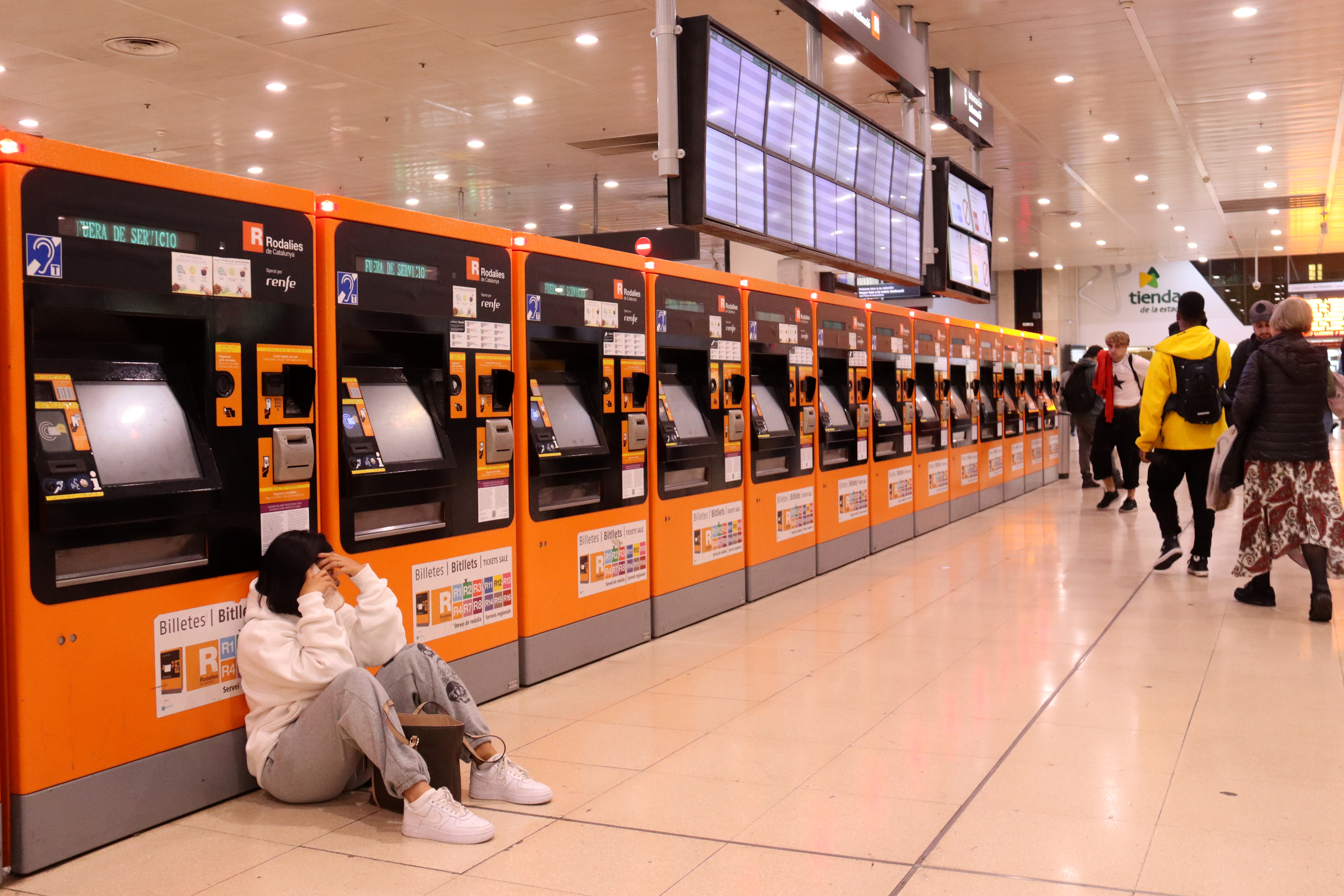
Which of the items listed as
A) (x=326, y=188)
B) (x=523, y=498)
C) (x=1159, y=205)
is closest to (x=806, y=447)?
(x=523, y=498)

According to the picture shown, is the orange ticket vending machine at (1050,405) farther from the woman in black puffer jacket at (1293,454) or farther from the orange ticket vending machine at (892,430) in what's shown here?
the woman in black puffer jacket at (1293,454)

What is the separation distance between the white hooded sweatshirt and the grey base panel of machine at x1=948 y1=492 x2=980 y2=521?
24.9 feet

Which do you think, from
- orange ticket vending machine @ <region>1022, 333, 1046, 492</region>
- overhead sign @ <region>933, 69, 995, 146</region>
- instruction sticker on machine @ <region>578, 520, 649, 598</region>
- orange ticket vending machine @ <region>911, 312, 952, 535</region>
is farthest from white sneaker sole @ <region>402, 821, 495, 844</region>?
orange ticket vending machine @ <region>1022, 333, 1046, 492</region>

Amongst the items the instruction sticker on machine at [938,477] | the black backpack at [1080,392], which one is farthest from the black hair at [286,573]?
the black backpack at [1080,392]

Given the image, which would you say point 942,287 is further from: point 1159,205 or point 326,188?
point 1159,205

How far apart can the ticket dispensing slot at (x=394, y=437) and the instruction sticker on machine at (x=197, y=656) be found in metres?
0.50

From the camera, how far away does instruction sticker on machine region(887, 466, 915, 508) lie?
27.7ft

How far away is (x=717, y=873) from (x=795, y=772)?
2.57ft

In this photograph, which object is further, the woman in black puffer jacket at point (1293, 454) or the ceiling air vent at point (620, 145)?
the ceiling air vent at point (620, 145)

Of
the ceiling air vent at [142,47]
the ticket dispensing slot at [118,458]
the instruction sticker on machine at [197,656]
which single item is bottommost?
the instruction sticker on machine at [197,656]

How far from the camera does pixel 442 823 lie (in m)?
2.85

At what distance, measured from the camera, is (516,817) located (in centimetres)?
304

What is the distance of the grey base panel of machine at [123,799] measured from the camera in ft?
8.74

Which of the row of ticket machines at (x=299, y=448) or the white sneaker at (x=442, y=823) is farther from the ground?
the row of ticket machines at (x=299, y=448)
